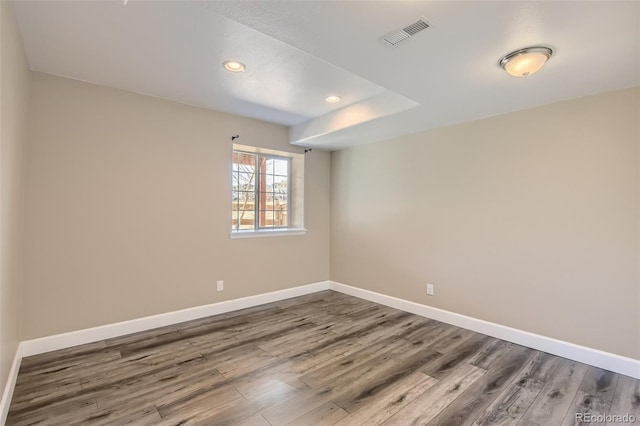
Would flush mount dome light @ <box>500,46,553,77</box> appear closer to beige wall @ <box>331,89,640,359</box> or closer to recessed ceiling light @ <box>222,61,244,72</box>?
beige wall @ <box>331,89,640,359</box>

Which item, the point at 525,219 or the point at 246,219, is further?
the point at 246,219

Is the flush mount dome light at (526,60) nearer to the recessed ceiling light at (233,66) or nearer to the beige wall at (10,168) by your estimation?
the recessed ceiling light at (233,66)

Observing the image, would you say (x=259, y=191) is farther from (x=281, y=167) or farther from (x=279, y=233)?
→ (x=279, y=233)

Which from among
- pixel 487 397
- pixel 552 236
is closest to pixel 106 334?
pixel 487 397

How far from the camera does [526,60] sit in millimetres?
1893

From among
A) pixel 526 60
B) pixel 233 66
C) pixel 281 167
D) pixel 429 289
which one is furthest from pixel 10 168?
pixel 429 289

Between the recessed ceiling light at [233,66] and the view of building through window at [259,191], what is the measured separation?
1616 millimetres

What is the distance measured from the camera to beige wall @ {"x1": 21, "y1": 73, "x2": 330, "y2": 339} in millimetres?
2600

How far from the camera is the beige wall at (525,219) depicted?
2.40 meters

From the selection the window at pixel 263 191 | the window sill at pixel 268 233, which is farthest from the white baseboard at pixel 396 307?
the window at pixel 263 191

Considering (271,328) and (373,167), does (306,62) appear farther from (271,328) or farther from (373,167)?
(271,328)

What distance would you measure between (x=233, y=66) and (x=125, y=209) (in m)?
1.78

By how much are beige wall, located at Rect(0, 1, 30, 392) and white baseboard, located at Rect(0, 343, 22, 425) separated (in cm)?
7

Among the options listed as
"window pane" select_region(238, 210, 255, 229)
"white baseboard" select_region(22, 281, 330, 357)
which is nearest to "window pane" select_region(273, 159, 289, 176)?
"window pane" select_region(238, 210, 255, 229)
